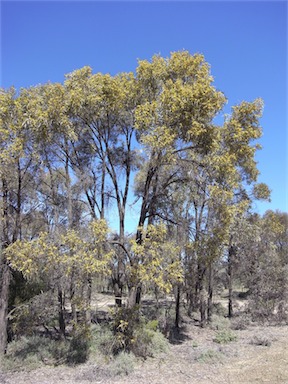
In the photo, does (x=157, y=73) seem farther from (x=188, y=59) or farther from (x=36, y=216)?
(x=36, y=216)

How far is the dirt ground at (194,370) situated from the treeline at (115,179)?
4.22ft

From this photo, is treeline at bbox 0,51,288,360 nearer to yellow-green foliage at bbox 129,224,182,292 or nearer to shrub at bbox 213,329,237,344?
yellow-green foliage at bbox 129,224,182,292

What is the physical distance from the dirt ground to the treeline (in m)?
1.28

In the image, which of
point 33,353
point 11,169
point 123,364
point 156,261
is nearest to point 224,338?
point 123,364

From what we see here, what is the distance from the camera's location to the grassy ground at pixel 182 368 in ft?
29.0

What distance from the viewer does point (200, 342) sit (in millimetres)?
14047

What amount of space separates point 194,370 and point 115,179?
634cm

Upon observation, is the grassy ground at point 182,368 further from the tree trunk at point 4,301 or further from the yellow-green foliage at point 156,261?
the yellow-green foliage at point 156,261

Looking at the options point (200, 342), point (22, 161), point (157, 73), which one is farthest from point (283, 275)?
point (22, 161)

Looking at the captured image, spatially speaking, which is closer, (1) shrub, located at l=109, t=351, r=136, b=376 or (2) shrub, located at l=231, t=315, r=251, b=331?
(1) shrub, located at l=109, t=351, r=136, b=376

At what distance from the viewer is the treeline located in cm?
991

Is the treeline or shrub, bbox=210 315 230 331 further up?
the treeline

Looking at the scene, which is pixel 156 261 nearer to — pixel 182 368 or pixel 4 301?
pixel 182 368

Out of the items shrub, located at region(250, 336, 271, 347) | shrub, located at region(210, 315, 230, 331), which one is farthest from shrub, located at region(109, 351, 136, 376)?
shrub, located at region(210, 315, 230, 331)
